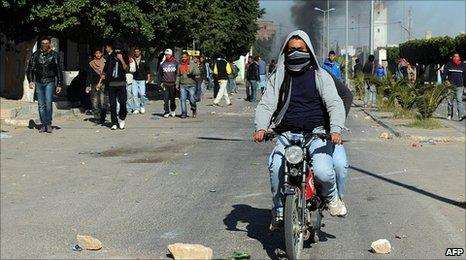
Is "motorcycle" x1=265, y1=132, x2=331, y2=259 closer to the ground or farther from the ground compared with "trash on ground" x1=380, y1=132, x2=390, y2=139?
farther from the ground

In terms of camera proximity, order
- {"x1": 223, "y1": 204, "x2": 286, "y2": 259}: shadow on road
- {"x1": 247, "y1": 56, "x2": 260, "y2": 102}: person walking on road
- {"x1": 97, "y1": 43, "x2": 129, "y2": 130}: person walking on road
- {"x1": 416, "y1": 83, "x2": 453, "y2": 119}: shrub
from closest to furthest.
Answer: {"x1": 223, "y1": 204, "x2": 286, "y2": 259}: shadow on road → {"x1": 97, "y1": 43, "x2": 129, "y2": 130}: person walking on road → {"x1": 416, "y1": 83, "x2": 453, "y2": 119}: shrub → {"x1": 247, "y1": 56, "x2": 260, "y2": 102}: person walking on road

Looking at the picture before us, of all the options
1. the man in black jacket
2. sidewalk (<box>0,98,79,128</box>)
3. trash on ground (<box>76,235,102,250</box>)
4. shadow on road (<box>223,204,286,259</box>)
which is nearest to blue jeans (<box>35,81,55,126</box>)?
the man in black jacket

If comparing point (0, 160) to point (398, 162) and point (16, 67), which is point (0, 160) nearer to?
point (398, 162)

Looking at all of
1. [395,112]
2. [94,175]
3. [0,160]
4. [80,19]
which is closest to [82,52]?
[80,19]

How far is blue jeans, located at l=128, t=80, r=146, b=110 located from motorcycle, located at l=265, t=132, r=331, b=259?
15.0 m

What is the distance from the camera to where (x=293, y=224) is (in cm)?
534

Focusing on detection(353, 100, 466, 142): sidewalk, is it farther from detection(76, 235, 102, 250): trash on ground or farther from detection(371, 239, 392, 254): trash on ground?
detection(76, 235, 102, 250): trash on ground

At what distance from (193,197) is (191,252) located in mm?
2878

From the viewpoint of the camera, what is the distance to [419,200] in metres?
8.32

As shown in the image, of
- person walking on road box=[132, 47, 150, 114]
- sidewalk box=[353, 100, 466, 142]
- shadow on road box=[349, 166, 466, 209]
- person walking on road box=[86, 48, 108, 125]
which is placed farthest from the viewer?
person walking on road box=[132, 47, 150, 114]

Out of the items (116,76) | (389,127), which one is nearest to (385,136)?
(389,127)

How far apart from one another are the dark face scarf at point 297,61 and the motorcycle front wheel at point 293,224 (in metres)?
0.96

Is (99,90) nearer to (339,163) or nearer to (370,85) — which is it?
(370,85)

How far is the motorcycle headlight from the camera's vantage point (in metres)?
5.32
